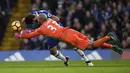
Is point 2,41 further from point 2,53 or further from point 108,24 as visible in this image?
point 108,24

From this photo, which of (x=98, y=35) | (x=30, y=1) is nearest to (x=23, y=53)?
(x=98, y=35)

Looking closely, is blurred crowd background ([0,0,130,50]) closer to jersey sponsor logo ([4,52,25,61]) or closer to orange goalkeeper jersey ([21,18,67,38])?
jersey sponsor logo ([4,52,25,61])

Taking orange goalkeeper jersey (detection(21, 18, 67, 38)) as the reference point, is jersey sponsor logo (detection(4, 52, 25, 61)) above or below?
above

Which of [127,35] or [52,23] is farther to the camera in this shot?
[127,35]

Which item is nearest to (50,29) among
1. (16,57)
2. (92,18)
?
(16,57)

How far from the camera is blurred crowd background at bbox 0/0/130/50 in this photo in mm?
25422

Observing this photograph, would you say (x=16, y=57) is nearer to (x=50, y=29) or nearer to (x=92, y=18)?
(x=92, y=18)

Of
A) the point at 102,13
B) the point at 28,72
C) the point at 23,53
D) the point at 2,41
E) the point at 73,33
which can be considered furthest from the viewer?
the point at 2,41

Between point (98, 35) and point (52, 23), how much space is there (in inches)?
375

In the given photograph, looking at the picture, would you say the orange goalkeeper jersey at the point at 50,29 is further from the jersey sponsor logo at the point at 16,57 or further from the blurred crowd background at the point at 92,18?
the blurred crowd background at the point at 92,18

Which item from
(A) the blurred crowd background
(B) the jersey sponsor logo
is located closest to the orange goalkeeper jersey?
(B) the jersey sponsor logo

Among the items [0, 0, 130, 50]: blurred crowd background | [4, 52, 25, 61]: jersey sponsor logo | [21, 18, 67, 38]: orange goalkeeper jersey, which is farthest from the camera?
[0, 0, 130, 50]: blurred crowd background

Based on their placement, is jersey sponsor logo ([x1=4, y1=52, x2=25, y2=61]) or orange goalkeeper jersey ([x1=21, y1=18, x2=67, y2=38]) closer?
orange goalkeeper jersey ([x1=21, y1=18, x2=67, y2=38])

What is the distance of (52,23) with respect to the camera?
16.1 metres
